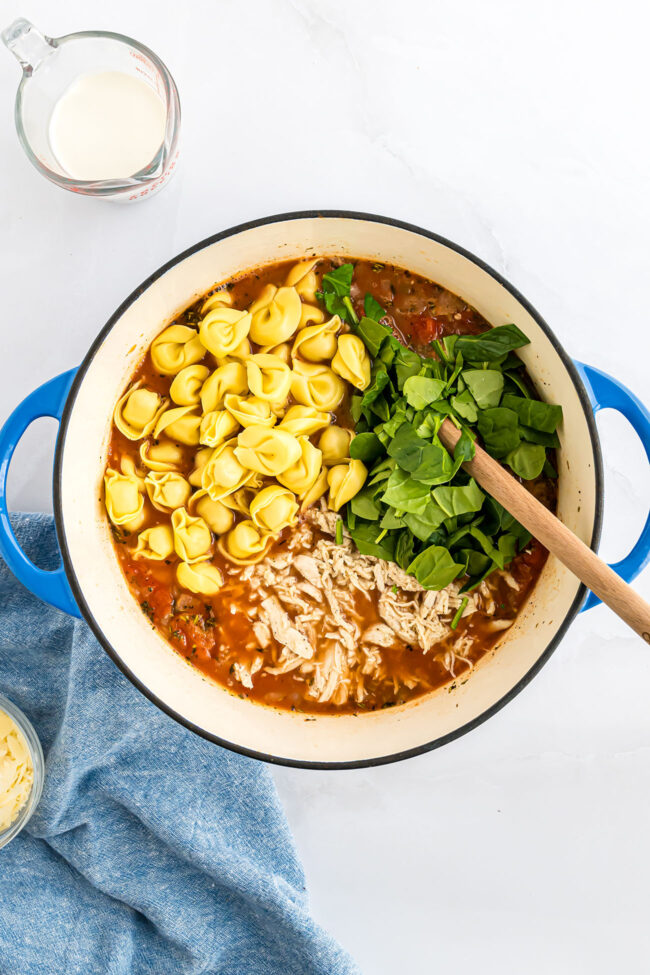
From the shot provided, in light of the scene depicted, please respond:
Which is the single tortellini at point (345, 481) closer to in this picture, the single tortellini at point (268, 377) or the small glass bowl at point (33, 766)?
the single tortellini at point (268, 377)

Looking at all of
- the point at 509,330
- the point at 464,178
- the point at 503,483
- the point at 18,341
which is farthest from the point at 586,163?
the point at 18,341

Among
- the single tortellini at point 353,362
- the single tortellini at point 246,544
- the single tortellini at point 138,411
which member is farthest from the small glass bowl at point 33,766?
the single tortellini at point 353,362

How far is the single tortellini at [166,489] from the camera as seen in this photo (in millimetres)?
2676

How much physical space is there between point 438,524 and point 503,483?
236 millimetres

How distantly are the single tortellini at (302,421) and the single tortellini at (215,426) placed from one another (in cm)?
18

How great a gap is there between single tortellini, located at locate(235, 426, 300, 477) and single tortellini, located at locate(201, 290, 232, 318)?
1.41ft

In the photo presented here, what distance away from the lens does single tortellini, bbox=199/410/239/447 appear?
2.63m

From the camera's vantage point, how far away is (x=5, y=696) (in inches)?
112

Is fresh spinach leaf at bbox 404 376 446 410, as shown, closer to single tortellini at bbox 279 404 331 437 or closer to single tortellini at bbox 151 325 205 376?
single tortellini at bbox 279 404 331 437

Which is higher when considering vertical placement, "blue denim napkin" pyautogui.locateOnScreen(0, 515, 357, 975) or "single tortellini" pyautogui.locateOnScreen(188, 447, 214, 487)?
"single tortellini" pyautogui.locateOnScreen(188, 447, 214, 487)

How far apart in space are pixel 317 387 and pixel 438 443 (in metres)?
0.48

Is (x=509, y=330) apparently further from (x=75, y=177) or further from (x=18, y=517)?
(x=18, y=517)

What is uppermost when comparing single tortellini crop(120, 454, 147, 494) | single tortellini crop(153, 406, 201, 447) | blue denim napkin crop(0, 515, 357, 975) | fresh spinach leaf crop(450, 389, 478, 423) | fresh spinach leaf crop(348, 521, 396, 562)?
fresh spinach leaf crop(450, 389, 478, 423)

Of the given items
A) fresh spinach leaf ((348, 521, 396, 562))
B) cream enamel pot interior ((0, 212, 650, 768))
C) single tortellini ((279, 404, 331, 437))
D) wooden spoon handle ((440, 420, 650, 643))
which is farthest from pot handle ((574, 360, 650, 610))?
single tortellini ((279, 404, 331, 437))
